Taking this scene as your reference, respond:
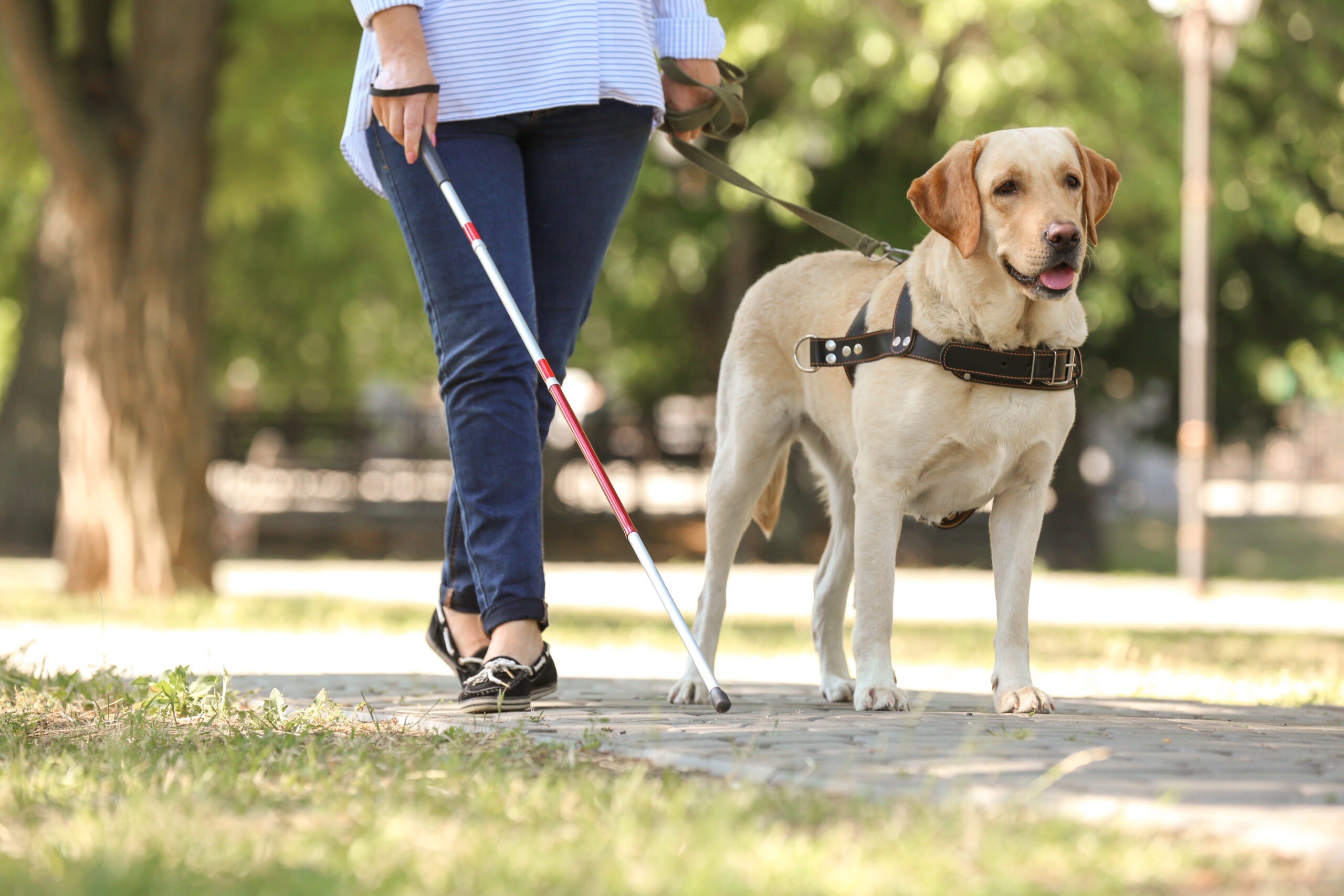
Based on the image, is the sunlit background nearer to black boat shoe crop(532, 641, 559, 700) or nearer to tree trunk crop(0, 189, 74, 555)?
tree trunk crop(0, 189, 74, 555)

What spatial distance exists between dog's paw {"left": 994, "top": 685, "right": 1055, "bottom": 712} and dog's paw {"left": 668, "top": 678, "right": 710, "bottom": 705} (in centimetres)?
85

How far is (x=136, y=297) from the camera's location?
9938 millimetres

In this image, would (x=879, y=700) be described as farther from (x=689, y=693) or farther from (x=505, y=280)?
(x=505, y=280)

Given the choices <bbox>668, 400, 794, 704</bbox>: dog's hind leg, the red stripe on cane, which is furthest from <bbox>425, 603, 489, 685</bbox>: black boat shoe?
<bbox>668, 400, 794, 704</bbox>: dog's hind leg

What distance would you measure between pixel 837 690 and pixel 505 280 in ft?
5.04

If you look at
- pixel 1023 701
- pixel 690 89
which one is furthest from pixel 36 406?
pixel 1023 701

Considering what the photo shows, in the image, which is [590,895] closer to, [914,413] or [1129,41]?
[914,413]

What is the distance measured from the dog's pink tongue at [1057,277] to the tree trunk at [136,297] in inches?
301

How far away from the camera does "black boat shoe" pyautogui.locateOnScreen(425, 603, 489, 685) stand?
4.00m

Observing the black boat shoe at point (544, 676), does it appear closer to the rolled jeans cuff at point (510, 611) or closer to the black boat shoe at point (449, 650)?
the rolled jeans cuff at point (510, 611)

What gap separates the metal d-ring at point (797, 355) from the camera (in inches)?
165

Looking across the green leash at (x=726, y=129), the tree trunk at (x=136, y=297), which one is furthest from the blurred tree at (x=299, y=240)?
the green leash at (x=726, y=129)

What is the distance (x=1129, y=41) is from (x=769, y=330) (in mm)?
10196

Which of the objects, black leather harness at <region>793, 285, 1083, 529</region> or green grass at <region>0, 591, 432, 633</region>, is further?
green grass at <region>0, 591, 432, 633</region>
